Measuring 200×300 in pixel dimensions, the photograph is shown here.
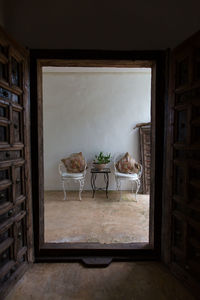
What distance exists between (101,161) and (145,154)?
102 cm

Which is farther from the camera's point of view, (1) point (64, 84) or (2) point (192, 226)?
(1) point (64, 84)

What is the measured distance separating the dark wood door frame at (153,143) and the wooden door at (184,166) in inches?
4.5

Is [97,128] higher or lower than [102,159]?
higher

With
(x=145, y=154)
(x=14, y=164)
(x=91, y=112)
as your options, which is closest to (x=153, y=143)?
(x=14, y=164)

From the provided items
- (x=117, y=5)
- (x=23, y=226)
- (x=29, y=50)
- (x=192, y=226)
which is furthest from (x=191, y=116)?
(x=23, y=226)

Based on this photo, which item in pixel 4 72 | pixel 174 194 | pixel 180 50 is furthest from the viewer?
pixel 174 194

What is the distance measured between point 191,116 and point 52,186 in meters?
3.59

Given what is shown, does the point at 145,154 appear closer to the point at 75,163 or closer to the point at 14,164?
the point at 75,163

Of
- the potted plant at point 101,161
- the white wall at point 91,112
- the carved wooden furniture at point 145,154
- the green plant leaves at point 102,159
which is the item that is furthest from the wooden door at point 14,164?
the carved wooden furniture at point 145,154

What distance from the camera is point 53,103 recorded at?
4.14 meters

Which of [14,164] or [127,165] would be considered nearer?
[14,164]

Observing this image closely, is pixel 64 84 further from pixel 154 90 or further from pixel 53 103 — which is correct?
pixel 154 90

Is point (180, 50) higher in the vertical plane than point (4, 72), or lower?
higher

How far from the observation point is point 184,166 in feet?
4.70
